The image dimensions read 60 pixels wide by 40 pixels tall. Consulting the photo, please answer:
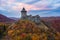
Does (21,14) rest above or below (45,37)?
above

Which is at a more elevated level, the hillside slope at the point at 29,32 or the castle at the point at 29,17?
the castle at the point at 29,17

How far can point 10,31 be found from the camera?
28.5 meters

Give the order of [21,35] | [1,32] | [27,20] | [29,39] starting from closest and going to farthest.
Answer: [29,39] < [21,35] < [27,20] < [1,32]

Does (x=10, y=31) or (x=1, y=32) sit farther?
(x=1, y=32)

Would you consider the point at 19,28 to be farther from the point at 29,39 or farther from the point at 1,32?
the point at 29,39

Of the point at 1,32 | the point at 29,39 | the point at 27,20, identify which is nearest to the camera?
the point at 29,39

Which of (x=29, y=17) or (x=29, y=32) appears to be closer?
(x=29, y=32)

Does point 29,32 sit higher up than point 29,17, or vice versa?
point 29,17

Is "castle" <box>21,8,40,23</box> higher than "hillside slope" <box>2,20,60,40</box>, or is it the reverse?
"castle" <box>21,8,40,23</box>

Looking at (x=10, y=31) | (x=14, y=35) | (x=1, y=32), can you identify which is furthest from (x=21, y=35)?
(x=1, y=32)

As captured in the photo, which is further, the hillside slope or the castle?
the castle

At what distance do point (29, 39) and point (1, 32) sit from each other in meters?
8.61

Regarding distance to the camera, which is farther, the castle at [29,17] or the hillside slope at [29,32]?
the castle at [29,17]

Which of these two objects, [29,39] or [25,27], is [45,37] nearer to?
[29,39]
